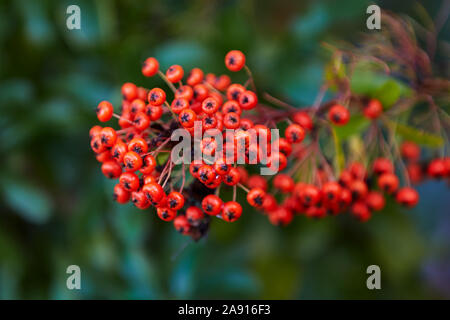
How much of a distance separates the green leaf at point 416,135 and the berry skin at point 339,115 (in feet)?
0.83

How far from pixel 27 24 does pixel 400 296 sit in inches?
92.2

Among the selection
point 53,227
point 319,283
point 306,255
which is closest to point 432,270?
point 319,283

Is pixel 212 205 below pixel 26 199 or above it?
below

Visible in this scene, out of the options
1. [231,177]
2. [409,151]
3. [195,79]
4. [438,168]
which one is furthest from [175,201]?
[409,151]

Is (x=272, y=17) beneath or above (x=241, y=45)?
above

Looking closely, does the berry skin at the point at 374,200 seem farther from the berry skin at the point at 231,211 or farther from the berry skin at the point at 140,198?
the berry skin at the point at 140,198

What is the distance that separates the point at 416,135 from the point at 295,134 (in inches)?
19.0

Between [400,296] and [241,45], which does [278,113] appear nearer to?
[241,45]

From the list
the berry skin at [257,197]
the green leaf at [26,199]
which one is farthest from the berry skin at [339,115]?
the green leaf at [26,199]

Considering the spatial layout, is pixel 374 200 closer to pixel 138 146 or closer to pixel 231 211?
pixel 231 211

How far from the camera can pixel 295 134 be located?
107cm

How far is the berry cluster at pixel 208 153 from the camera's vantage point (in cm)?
95

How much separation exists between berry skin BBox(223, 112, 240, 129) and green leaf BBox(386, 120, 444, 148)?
63 centimetres

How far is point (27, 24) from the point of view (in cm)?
174
